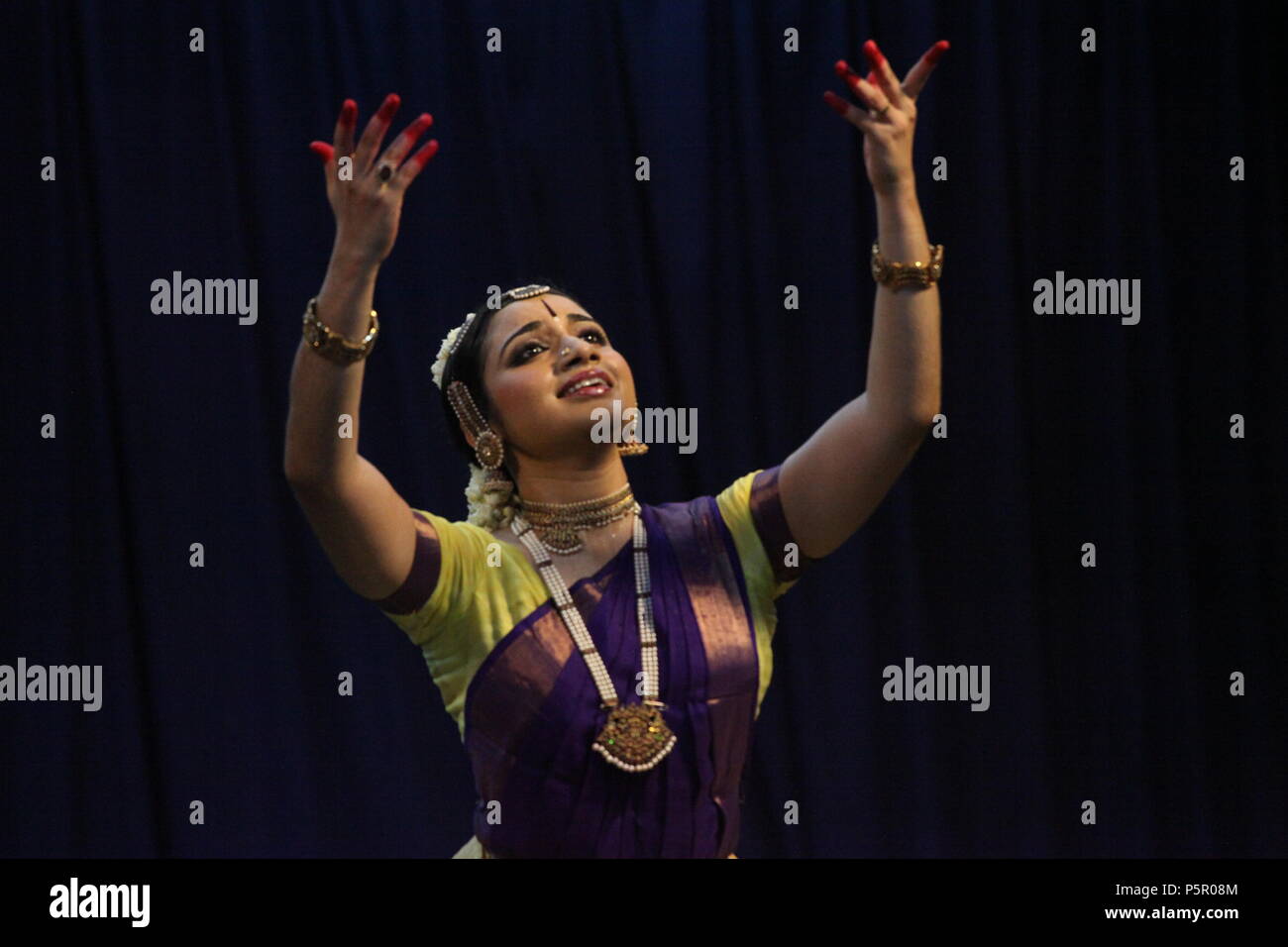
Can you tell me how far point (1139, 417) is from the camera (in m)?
3.43

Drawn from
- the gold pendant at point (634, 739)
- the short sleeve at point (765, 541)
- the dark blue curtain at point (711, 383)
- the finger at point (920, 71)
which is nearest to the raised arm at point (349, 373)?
the gold pendant at point (634, 739)

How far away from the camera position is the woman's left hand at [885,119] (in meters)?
1.81

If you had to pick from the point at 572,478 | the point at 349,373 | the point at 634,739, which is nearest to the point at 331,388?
the point at 349,373

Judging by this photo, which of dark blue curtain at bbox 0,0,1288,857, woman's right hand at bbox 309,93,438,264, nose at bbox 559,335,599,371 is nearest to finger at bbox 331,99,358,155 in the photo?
woman's right hand at bbox 309,93,438,264

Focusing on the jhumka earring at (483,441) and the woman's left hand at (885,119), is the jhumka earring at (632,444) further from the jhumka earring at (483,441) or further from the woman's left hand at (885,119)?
the woman's left hand at (885,119)

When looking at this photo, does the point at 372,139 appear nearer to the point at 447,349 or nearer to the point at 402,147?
the point at 402,147

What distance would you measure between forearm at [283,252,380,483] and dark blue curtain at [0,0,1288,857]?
156 cm

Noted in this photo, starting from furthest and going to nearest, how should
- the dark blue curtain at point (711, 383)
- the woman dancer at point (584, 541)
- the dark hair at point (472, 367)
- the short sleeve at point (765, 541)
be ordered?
the dark blue curtain at point (711, 383), the dark hair at point (472, 367), the short sleeve at point (765, 541), the woman dancer at point (584, 541)

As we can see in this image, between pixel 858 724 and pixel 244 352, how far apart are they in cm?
150

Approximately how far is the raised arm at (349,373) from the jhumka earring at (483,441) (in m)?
0.23

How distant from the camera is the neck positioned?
2090 millimetres

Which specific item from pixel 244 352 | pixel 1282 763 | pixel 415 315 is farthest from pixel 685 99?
pixel 1282 763

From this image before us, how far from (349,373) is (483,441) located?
0.39 m

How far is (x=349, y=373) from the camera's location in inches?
68.7
